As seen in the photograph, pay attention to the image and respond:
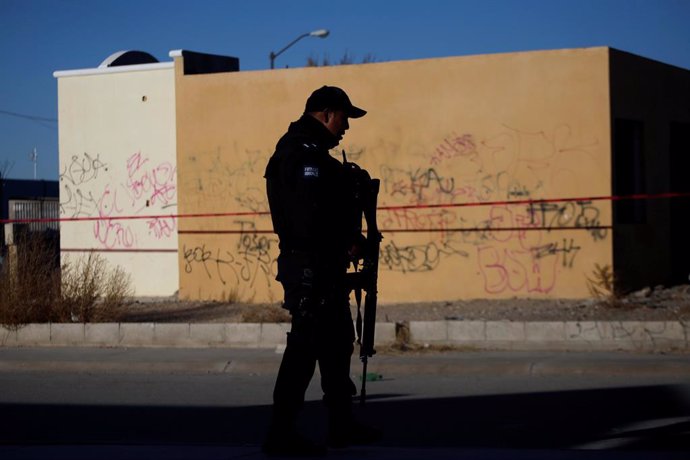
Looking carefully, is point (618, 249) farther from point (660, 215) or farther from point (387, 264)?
point (387, 264)

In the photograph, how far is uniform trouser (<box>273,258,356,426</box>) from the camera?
16.9ft

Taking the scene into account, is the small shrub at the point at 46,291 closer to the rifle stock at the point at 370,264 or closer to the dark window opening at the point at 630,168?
the dark window opening at the point at 630,168

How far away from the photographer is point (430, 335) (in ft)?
37.6

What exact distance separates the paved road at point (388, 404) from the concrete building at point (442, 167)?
173 inches

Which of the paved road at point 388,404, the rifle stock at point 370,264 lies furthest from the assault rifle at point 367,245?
the paved road at point 388,404

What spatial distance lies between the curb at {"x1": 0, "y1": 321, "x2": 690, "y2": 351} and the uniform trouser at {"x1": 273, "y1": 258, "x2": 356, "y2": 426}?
6089mm

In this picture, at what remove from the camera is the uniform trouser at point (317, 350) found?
5.14 metres

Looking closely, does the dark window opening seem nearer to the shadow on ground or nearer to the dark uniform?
the shadow on ground

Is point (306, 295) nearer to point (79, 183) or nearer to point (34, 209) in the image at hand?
point (79, 183)

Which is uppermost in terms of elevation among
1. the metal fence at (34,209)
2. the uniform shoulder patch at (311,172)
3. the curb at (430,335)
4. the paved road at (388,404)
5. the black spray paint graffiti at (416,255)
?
the metal fence at (34,209)

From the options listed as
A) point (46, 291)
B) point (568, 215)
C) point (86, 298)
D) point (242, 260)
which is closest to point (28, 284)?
point (46, 291)

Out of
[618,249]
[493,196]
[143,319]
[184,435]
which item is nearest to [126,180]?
[143,319]

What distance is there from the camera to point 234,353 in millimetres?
11375

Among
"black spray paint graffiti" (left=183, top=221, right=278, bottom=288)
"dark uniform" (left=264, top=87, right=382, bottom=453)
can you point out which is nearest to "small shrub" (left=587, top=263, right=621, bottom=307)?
"black spray paint graffiti" (left=183, top=221, right=278, bottom=288)
